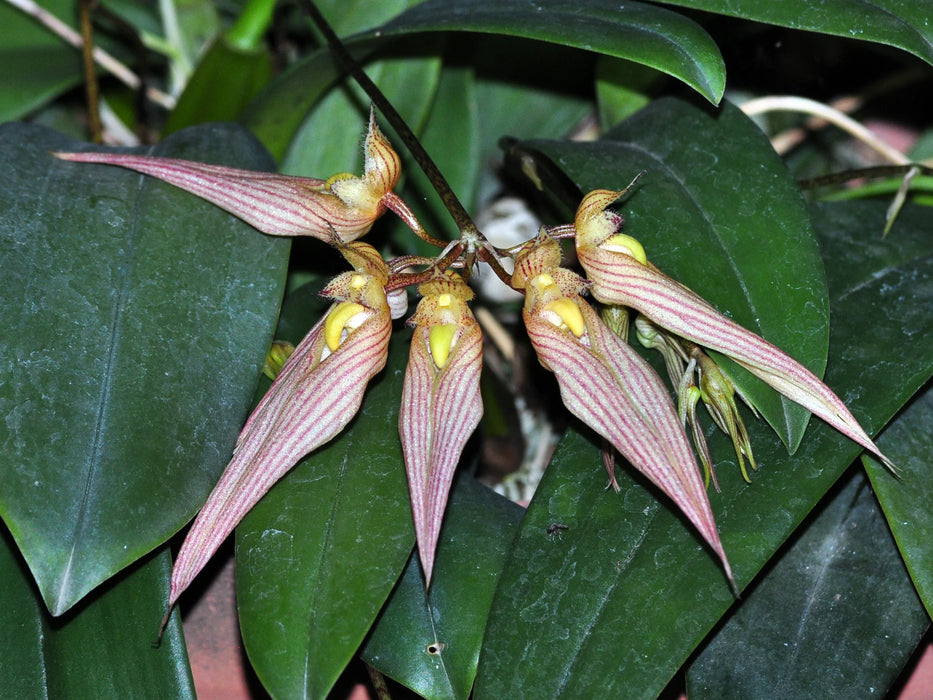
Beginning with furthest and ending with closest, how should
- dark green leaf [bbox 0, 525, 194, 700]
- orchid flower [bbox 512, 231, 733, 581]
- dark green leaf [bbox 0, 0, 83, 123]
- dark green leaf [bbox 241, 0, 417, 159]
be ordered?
dark green leaf [bbox 0, 0, 83, 123] → dark green leaf [bbox 241, 0, 417, 159] → dark green leaf [bbox 0, 525, 194, 700] → orchid flower [bbox 512, 231, 733, 581]

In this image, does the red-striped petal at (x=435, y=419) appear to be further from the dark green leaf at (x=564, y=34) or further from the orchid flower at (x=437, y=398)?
the dark green leaf at (x=564, y=34)

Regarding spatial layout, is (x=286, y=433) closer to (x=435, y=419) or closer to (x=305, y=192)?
(x=435, y=419)

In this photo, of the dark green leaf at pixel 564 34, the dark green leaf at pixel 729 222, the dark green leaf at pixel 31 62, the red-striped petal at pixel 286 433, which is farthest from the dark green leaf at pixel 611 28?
the dark green leaf at pixel 31 62

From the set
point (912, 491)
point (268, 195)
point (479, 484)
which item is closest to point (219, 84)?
point (268, 195)

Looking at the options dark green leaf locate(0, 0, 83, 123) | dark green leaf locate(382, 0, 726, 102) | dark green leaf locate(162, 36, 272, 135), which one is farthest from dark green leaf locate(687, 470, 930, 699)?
dark green leaf locate(0, 0, 83, 123)

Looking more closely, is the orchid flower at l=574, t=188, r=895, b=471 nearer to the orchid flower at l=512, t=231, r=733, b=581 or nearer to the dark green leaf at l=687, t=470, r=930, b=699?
the orchid flower at l=512, t=231, r=733, b=581
